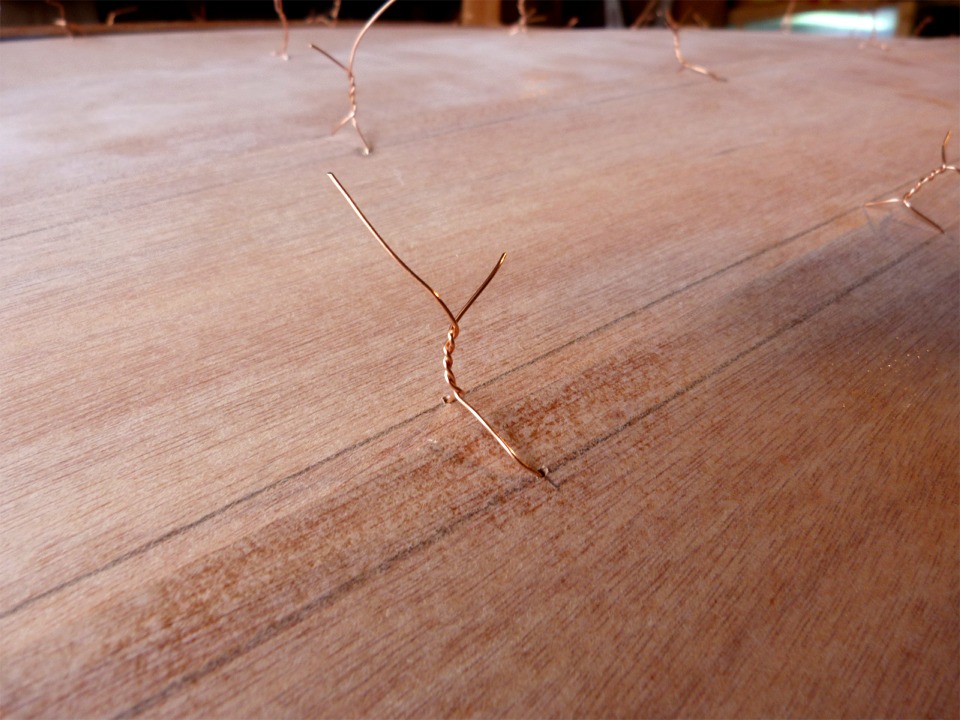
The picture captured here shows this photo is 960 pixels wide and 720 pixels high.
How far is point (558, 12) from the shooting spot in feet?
8.79

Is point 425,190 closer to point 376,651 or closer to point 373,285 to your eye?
point 373,285

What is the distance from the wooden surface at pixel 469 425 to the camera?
36 centimetres

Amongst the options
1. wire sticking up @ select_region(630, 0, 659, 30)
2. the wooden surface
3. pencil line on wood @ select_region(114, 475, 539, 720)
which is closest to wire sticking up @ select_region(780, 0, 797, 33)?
wire sticking up @ select_region(630, 0, 659, 30)

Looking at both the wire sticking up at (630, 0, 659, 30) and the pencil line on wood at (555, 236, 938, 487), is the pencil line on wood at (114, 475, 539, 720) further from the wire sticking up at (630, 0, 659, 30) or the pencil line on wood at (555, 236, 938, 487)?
the wire sticking up at (630, 0, 659, 30)

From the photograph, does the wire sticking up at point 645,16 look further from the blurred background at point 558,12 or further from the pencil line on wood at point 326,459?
the pencil line on wood at point 326,459

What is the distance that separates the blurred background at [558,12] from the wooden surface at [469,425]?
4.80 feet

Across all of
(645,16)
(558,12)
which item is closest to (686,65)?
(645,16)

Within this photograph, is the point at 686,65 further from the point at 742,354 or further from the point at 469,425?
the point at 469,425

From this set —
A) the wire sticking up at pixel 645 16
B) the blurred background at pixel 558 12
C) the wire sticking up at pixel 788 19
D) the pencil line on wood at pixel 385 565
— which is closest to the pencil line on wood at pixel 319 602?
the pencil line on wood at pixel 385 565

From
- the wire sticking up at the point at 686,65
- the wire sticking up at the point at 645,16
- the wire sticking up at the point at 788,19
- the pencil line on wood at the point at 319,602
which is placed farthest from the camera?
the wire sticking up at the point at 788,19

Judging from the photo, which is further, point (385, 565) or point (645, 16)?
point (645, 16)

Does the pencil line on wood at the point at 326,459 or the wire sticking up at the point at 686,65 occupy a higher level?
the wire sticking up at the point at 686,65

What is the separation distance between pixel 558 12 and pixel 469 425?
249cm

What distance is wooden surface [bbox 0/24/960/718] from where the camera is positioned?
36cm
